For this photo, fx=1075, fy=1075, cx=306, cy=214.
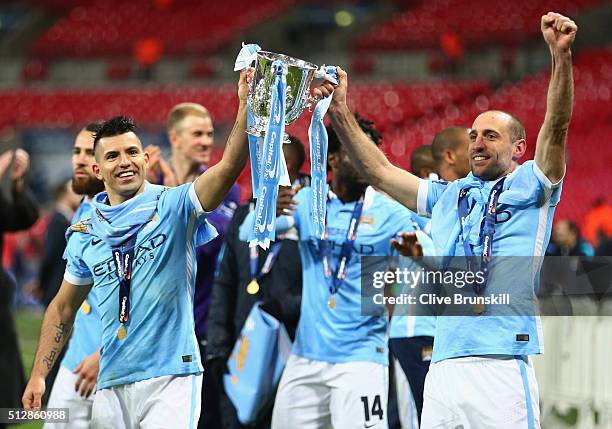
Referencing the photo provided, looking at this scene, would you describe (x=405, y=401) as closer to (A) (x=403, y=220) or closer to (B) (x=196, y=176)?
(A) (x=403, y=220)

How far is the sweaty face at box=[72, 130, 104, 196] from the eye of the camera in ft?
20.4

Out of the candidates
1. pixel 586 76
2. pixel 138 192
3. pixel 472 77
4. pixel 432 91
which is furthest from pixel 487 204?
pixel 472 77

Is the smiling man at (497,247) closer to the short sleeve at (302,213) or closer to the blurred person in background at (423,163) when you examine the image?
the short sleeve at (302,213)

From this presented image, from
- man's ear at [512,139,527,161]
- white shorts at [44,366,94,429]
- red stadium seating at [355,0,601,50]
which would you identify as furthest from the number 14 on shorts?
red stadium seating at [355,0,601,50]

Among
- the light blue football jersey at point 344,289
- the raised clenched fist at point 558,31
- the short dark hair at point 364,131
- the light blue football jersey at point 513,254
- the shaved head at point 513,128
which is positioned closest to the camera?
the raised clenched fist at point 558,31

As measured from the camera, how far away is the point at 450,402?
4.62 meters

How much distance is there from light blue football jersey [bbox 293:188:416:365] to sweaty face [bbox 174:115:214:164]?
49.4 inches

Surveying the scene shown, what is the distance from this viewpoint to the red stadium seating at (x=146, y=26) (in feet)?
96.0

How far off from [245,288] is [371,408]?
59.3 inches

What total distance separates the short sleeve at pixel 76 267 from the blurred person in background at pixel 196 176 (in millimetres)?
1372

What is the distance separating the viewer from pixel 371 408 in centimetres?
565

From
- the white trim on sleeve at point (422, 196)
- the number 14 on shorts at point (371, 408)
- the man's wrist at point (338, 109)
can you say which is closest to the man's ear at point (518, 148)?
the white trim on sleeve at point (422, 196)

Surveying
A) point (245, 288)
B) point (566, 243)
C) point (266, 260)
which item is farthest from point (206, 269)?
point (566, 243)

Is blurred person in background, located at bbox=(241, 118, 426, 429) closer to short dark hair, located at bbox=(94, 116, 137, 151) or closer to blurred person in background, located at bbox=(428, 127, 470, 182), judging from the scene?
blurred person in background, located at bbox=(428, 127, 470, 182)
